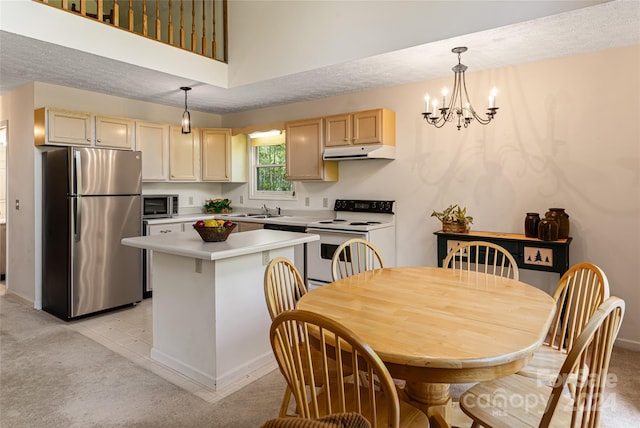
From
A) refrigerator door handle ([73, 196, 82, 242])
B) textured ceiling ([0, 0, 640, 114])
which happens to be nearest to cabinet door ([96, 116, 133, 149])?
textured ceiling ([0, 0, 640, 114])

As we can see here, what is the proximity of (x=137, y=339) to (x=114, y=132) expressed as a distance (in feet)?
7.97

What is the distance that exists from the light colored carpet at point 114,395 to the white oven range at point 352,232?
177 centimetres

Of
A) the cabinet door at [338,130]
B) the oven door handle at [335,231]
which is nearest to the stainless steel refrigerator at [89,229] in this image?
the oven door handle at [335,231]

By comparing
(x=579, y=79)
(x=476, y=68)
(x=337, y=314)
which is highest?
(x=476, y=68)

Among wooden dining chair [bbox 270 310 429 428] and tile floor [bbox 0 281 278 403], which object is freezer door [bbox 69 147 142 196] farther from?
wooden dining chair [bbox 270 310 429 428]

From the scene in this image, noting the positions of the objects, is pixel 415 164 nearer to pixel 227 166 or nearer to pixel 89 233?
pixel 227 166

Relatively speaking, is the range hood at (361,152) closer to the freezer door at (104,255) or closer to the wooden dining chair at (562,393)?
the freezer door at (104,255)

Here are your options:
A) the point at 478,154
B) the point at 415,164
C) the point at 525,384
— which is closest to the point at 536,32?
the point at 478,154

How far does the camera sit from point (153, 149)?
4.91 metres

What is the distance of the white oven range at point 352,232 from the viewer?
13.6 ft

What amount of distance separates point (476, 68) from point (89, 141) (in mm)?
4054

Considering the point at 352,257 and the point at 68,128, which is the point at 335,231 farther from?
the point at 68,128

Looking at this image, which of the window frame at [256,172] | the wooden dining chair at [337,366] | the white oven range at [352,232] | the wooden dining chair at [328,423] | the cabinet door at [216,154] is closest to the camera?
the wooden dining chair at [328,423]

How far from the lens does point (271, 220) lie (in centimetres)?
488
